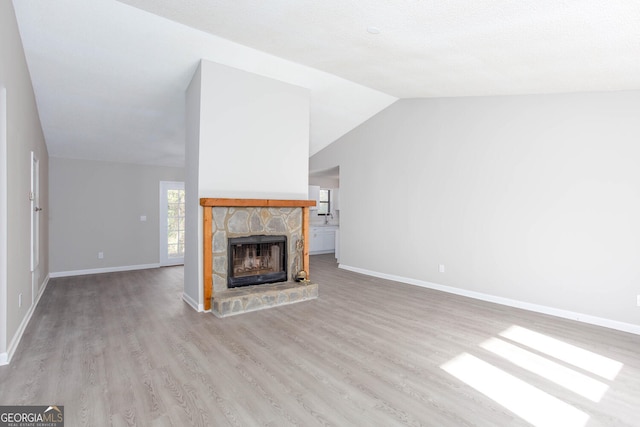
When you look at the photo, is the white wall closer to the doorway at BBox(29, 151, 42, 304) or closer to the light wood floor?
the light wood floor

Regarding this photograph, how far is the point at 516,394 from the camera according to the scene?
2213 millimetres

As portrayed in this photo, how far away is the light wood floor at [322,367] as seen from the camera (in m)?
2.01

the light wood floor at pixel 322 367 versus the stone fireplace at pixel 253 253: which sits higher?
the stone fireplace at pixel 253 253

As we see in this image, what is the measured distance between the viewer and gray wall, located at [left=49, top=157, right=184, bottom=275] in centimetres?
589

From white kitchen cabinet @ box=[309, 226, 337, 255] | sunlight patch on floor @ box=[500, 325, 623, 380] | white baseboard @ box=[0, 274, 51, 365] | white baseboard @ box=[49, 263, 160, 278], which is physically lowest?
white baseboard @ box=[49, 263, 160, 278]

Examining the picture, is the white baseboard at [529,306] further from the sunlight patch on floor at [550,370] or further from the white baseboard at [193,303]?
the white baseboard at [193,303]

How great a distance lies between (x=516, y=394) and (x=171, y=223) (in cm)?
657

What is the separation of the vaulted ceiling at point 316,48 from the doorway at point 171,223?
2.08 m

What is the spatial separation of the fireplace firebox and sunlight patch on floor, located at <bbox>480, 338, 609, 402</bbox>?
263 cm

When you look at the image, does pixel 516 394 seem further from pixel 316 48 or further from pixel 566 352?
pixel 316 48

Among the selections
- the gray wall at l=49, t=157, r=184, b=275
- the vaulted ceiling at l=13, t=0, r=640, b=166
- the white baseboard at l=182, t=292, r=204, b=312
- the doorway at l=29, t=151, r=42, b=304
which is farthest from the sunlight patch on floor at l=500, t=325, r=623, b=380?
the gray wall at l=49, t=157, r=184, b=275

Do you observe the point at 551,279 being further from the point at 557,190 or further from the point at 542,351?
the point at 542,351

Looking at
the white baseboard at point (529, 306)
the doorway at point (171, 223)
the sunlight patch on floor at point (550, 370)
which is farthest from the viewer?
the doorway at point (171, 223)

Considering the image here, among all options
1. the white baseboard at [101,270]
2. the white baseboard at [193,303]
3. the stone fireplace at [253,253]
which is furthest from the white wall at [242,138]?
the white baseboard at [101,270]
